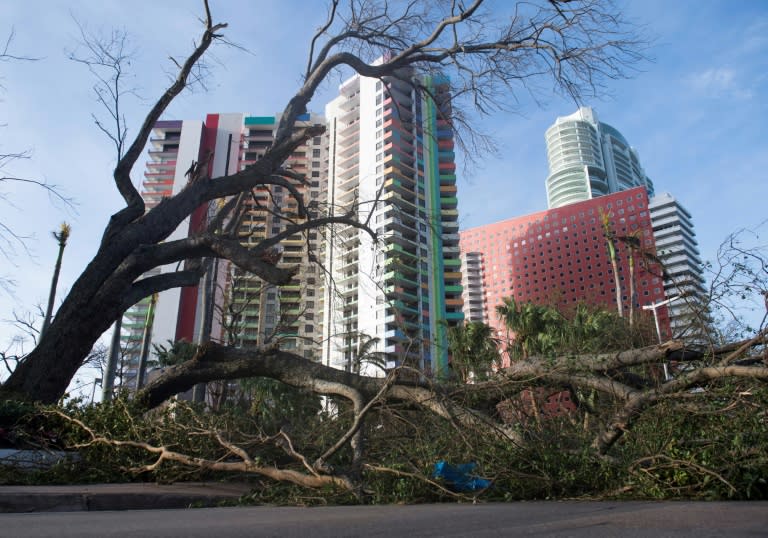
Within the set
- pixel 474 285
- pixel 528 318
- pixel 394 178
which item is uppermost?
pixel 474 285

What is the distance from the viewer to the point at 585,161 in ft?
452

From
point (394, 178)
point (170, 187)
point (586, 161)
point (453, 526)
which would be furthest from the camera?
point (586, 161)

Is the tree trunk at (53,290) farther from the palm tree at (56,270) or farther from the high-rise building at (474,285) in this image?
the high-rise building at (474,285)

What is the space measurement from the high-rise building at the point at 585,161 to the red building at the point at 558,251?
24.8 m

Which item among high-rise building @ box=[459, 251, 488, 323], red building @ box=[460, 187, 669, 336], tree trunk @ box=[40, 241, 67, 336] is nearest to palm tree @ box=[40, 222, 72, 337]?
tree trunk @ box=[40, 241, 67, 336]

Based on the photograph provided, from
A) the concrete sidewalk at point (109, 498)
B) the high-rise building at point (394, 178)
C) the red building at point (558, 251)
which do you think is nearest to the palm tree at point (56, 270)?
the concrete sidewalk at point (109, 498)

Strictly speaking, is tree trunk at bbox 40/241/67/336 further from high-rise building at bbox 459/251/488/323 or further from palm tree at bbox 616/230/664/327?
high-rise building at bbox 459/251/488/323

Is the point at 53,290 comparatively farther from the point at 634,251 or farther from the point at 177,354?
the point at 634,251

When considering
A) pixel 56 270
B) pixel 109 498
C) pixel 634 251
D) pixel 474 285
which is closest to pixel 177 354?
pixel 56 270

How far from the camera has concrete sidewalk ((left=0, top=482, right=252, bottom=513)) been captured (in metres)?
2.57

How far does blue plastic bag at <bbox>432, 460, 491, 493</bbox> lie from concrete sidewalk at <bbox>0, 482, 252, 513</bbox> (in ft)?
4.69

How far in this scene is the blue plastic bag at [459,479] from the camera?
10.0 ft

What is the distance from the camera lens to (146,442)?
13.8 feet

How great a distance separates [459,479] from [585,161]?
15013 centimetres
